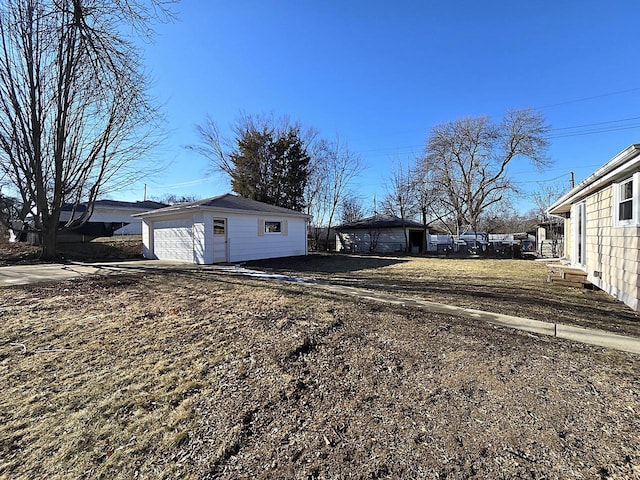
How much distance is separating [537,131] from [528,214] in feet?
53.1

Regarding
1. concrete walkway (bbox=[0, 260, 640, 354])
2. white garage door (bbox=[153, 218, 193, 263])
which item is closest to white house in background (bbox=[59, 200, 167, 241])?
white garage door (bbox=[153, 218, 193, 263])

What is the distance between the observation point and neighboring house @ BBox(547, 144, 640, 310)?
16.5ft

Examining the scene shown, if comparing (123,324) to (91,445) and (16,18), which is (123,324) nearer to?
(91,445)

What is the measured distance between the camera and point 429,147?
85.2ft

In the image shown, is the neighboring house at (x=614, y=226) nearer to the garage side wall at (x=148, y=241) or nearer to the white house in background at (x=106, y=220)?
the garage side wall at (x=148, y=241)

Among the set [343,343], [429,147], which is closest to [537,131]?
[429,147]

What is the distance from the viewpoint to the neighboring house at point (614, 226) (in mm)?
5020

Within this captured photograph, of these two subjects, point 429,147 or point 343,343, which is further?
point 429,147

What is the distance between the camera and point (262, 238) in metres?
14.3

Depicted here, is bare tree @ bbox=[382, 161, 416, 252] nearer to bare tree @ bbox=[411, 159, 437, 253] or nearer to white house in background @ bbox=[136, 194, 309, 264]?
bare tree @ bbox=[411, 159, 437, 253]

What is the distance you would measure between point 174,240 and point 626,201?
14203 mm

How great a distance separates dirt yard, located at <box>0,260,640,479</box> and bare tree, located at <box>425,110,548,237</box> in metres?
23.4

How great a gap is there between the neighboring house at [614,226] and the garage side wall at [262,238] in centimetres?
1146

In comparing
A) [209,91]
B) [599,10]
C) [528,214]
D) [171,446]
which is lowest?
[171,446]
